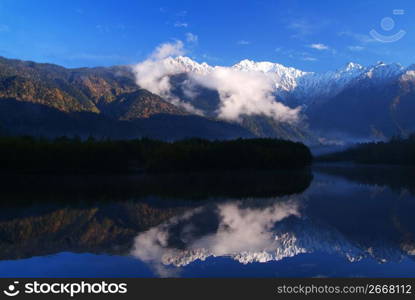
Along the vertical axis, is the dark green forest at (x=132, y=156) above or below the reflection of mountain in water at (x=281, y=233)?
above

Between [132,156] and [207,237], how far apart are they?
121m

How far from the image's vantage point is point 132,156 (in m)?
156

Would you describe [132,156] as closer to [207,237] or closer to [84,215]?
[84,215]

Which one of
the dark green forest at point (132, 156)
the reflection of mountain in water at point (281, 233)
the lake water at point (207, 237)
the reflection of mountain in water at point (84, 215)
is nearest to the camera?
the lake water at point (207, 237)

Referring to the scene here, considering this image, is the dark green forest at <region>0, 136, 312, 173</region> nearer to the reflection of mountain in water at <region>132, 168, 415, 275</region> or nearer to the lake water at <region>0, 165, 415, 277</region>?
the lake water at <region>0, 165, 415, 277</region>

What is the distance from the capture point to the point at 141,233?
40656mm

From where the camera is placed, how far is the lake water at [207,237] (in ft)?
89.2

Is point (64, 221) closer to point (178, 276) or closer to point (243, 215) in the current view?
point (243, 215)

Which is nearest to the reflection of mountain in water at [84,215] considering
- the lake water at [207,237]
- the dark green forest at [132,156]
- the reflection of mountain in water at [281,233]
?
the lake water at [207,237]

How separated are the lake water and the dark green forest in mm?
60828

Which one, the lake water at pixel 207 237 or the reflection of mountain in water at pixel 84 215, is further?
the reflection of mountain in water at pixel 84 215

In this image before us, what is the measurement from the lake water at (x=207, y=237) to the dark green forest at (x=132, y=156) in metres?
60.8

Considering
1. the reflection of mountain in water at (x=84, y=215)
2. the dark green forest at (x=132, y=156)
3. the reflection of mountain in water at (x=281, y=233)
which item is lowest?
the reflection of mountain in water at (x=281, y=233)

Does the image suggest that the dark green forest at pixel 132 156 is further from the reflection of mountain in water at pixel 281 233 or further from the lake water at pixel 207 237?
the reflection of mountain in water at pixel 281 233
